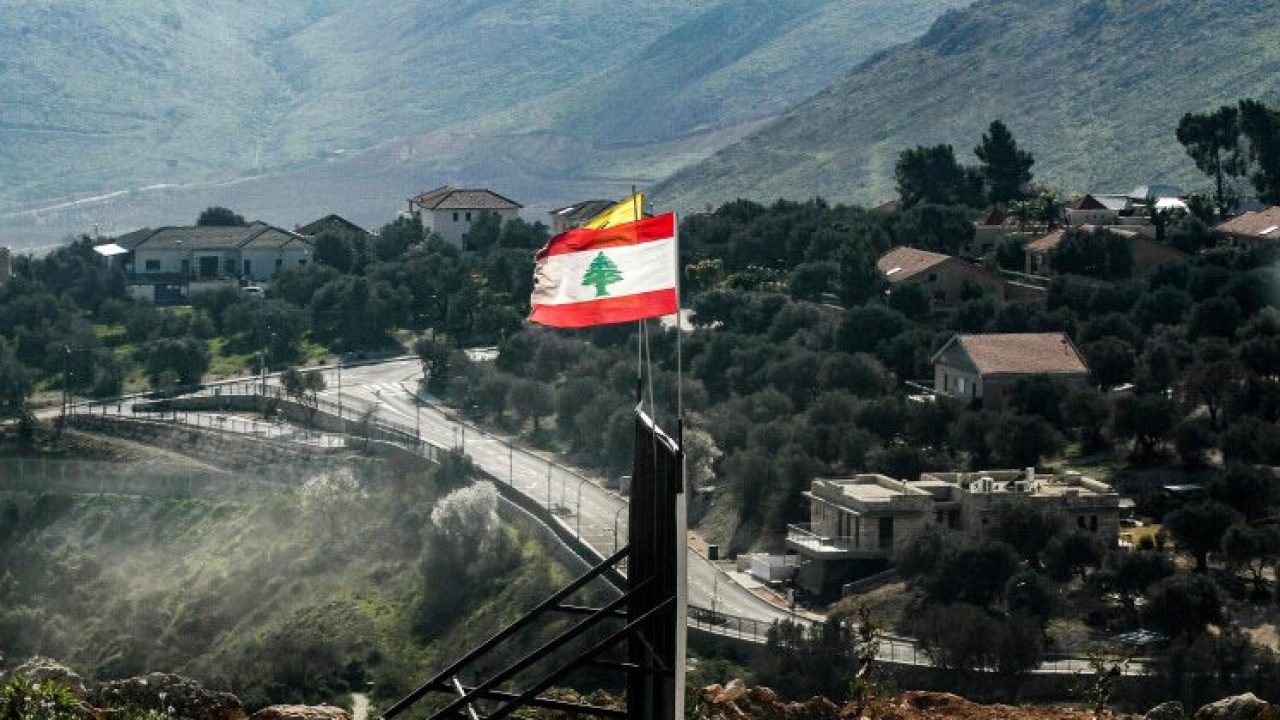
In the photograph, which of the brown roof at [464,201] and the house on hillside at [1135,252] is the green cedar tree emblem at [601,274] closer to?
the house on hillside at [1135,252]

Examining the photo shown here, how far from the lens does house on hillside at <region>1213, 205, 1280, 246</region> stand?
105 meters

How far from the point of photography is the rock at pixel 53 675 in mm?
44806

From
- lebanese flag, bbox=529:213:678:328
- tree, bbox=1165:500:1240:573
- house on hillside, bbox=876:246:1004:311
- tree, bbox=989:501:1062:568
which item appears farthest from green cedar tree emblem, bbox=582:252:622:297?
house on hillside, bbox=876:246:1004:311

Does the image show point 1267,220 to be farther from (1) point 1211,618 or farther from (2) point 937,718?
(2) point 937,718

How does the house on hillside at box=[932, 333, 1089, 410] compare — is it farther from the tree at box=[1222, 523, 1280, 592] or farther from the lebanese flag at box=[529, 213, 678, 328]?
the lebanese flag at box=[529, 213, 678, 328]

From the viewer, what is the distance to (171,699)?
4375 cm

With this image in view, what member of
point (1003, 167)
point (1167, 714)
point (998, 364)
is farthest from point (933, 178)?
point (1167, 714)

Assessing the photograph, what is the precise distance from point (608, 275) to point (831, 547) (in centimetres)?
3878

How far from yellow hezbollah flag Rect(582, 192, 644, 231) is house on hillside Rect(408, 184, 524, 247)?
108899 mm

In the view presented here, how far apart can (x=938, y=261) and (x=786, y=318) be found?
23.5 ft

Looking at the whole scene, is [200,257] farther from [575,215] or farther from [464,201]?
[575,215]

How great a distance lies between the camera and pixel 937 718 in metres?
41.5

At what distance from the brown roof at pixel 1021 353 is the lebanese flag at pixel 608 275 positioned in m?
54.8

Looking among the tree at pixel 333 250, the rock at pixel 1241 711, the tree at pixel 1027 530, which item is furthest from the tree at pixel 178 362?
the rock at pixel 1241 711
